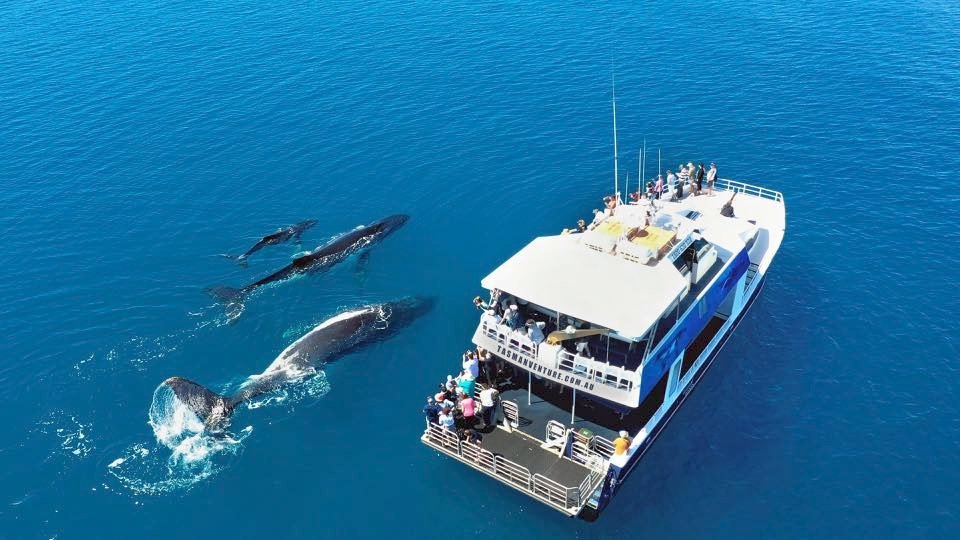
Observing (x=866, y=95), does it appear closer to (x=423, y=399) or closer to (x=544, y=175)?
(x=544, y=175)

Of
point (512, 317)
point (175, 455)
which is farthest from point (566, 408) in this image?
point (175, 455)

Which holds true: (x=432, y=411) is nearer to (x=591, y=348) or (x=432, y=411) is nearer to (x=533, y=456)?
(x=533, y=456)

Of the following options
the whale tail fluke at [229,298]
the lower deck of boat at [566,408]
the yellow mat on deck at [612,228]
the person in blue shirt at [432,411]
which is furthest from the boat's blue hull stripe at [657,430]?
the whale tail fluke at [229,298]

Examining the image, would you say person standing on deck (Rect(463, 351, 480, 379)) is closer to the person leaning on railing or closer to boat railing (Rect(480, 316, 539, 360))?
the person leaning on railing

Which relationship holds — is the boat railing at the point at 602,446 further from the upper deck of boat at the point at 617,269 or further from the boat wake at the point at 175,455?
the boat wake at the point at 175,455

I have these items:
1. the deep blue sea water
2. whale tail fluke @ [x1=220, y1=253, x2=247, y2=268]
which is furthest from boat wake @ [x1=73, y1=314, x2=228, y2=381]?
whale tail fluke @ [x1=220, y1=253, x2=247, y2=268]
